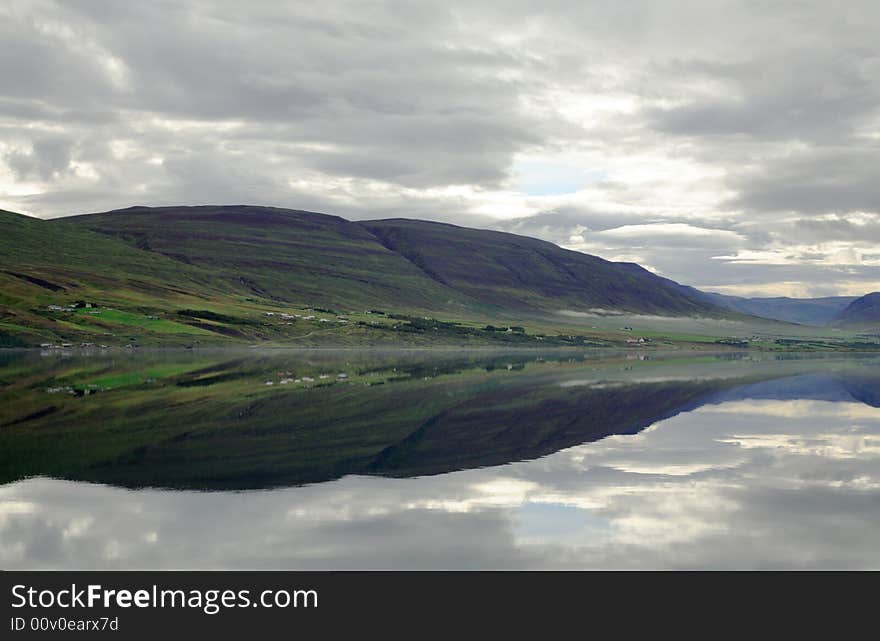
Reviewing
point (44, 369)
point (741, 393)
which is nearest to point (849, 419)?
point (741, 393)

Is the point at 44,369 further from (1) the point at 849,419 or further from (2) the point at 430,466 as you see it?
(1) the point at 849,419

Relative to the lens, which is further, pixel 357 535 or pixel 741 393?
pixel 741 393

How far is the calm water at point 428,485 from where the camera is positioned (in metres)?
23.2

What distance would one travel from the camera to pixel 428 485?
108 ft

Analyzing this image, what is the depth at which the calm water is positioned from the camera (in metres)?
23.2

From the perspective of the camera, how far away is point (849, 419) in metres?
61.9

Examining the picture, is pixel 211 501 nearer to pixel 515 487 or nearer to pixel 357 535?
pixel 357 535

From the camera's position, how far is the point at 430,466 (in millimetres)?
37625
